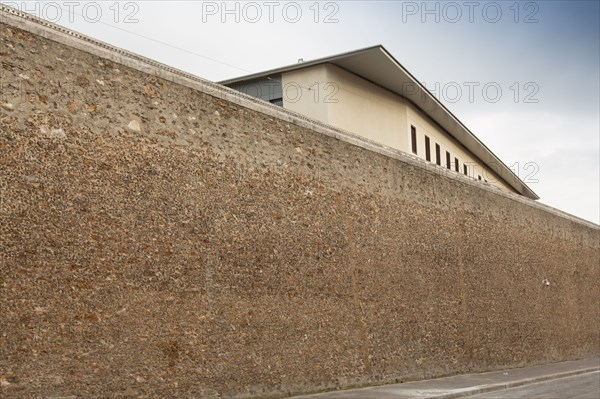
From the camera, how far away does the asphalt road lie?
42.6 feet

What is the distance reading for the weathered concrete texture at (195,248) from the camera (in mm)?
8625

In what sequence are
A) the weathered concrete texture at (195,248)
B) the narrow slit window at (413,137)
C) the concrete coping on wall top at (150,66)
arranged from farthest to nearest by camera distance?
1. the narrow slit window at (413,137)
2. the concrete coping on wall top at (150,66)
3. the weathered concrete texture at (195,248)

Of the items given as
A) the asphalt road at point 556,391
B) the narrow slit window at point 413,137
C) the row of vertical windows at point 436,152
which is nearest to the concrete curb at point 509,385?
the asphalt road at point 556,391

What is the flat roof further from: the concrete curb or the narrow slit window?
the concrete curb

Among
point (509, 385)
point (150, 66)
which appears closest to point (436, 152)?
point (509, 385)

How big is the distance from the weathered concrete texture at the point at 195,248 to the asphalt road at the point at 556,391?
2254 mm

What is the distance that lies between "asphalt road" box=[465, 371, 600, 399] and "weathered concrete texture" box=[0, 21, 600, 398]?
2254mm

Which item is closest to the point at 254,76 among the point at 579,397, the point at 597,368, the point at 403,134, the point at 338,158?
the point at 403,134

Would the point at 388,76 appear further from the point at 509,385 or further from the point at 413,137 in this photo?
the point at 509,385

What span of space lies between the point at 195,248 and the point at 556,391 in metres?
7.69

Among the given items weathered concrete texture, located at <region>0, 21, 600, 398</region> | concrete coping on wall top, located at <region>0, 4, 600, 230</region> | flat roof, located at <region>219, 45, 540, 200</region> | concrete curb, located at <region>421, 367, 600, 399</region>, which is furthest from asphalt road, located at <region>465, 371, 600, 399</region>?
flat roof, located at <region>219, 45, 540, 200</region>

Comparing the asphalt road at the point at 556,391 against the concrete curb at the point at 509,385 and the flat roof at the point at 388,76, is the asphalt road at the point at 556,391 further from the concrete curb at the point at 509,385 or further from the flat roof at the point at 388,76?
the flat roof at the point at 388,76

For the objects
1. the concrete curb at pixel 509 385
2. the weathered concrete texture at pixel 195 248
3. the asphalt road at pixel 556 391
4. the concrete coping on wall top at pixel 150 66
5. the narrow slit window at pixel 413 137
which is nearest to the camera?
the weathered concrete texture at pixel 195 248

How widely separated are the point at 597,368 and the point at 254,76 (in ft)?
44.8
